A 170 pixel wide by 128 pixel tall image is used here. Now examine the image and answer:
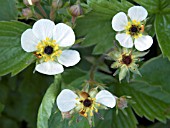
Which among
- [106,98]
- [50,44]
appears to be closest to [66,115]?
[106,98]

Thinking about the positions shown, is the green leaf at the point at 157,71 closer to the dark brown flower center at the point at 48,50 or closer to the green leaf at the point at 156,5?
the green leaf at the point at 156,5

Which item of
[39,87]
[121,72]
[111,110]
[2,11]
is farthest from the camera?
[39,87]

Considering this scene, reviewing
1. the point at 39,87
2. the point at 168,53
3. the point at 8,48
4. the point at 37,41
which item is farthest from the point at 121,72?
the point at 39,87

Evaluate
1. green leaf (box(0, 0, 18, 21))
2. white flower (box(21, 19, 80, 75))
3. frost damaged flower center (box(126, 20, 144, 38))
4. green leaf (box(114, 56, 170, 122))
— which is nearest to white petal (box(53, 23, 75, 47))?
white flower (box(21, 19, 80, 75))

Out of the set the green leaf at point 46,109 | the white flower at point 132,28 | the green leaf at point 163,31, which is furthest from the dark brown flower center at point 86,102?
the green leaf at point 163,31

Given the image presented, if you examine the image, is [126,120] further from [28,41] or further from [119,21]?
[28,41]

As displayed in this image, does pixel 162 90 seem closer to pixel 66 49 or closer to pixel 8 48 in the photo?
pixel 66 49

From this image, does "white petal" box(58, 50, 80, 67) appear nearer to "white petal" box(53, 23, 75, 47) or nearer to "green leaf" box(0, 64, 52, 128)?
"white petal" box(53, 23, 75, 47)
